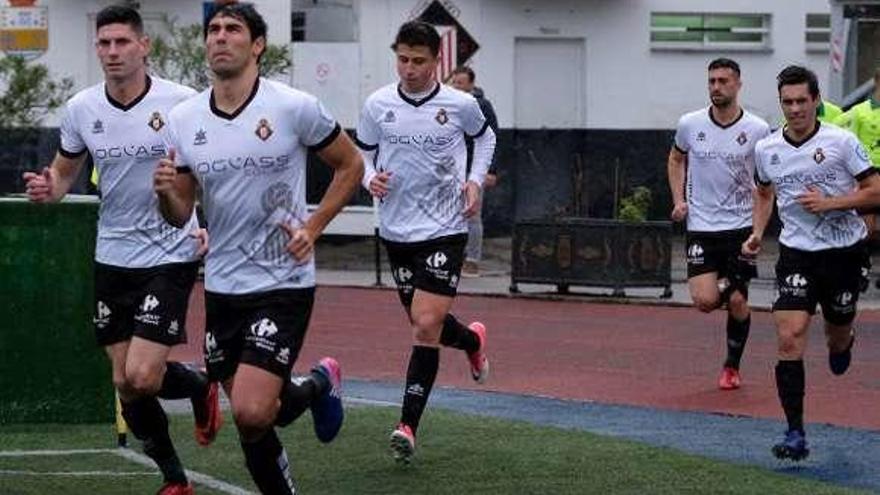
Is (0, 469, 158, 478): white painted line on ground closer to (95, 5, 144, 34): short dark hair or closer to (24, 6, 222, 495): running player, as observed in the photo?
(24, 6, 222, 495): running player

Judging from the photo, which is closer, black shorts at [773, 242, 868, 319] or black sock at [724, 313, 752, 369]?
black shorts at [773, 242, 868, 319]

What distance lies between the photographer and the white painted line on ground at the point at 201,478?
10875 mm

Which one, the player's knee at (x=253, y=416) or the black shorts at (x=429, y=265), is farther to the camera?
the black shorts at (x=429, y=265)

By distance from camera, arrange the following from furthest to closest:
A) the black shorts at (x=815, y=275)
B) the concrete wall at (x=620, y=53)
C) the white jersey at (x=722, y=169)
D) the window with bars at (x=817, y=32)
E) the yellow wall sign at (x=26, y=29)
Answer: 1. the window with bars at (x=817, y=32)
2. the concrete wall at (x=620, y=53)
3. the yellow wall sign at (x=26, y=29)
4. the white jersey at (x=722, y=169)
5. the black shorts at (x=815, y=275)

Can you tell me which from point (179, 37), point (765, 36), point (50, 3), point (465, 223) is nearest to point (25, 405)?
point (465, 223)

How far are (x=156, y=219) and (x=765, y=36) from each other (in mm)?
22365

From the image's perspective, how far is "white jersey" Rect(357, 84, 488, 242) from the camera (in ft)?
40.9

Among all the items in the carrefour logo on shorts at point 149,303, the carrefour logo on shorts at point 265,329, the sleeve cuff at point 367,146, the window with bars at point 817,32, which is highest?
the window with bars at point 817,32

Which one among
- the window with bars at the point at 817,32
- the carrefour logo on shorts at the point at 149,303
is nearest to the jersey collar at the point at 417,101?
the carrefour logo on shorts at the point at 149,303

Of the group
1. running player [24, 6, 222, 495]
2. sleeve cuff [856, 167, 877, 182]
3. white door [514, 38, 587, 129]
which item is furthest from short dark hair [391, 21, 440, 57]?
white door [514, 38, 587, 129]

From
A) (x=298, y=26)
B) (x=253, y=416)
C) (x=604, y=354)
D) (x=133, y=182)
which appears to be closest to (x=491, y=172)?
(x=604, y=354)

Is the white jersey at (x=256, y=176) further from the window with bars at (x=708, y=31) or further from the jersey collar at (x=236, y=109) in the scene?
the window with bars at (x=708, y=31)

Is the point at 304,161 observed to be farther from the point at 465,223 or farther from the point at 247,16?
the point at 465,223

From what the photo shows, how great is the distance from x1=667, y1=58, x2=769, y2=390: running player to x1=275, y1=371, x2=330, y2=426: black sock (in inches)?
218
